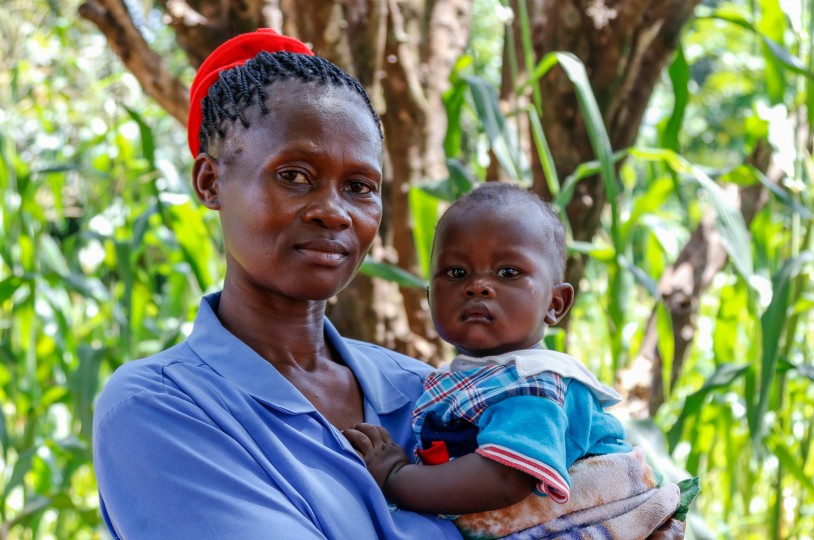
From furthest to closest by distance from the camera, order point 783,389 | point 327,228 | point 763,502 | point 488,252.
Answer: point 763,502
point 783,389
point 488,252
point 327,228

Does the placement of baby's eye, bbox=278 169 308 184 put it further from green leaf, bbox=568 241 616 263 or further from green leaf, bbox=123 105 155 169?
green leaf, bbox=123 105 155 169

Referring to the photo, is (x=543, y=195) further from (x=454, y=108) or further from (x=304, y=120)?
(x=304, y=120)

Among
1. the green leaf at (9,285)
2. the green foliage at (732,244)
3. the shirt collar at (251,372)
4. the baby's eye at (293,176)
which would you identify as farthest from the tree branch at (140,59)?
the baby's eye at (293,176)

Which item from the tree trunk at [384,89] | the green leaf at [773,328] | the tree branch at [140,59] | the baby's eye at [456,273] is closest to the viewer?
the baby's eye at [456,273]

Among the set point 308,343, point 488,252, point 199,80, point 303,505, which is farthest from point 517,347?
point 199,80

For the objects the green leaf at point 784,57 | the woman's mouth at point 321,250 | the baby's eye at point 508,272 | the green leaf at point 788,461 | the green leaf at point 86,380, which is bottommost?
the green leaf at point 86,380

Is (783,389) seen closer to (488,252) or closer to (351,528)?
(488,252)

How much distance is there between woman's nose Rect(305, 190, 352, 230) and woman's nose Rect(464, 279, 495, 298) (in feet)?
0.59

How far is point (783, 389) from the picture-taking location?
186cm

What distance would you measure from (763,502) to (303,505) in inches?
95.7

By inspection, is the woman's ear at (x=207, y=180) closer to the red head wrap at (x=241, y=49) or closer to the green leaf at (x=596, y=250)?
the red head wrap at (x=241, y=49)

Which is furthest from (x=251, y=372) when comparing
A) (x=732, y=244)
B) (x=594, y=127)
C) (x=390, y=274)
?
(x=732, y=244)

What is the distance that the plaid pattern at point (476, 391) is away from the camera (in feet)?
3.20

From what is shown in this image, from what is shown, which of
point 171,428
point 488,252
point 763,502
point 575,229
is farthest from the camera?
point 763,502
